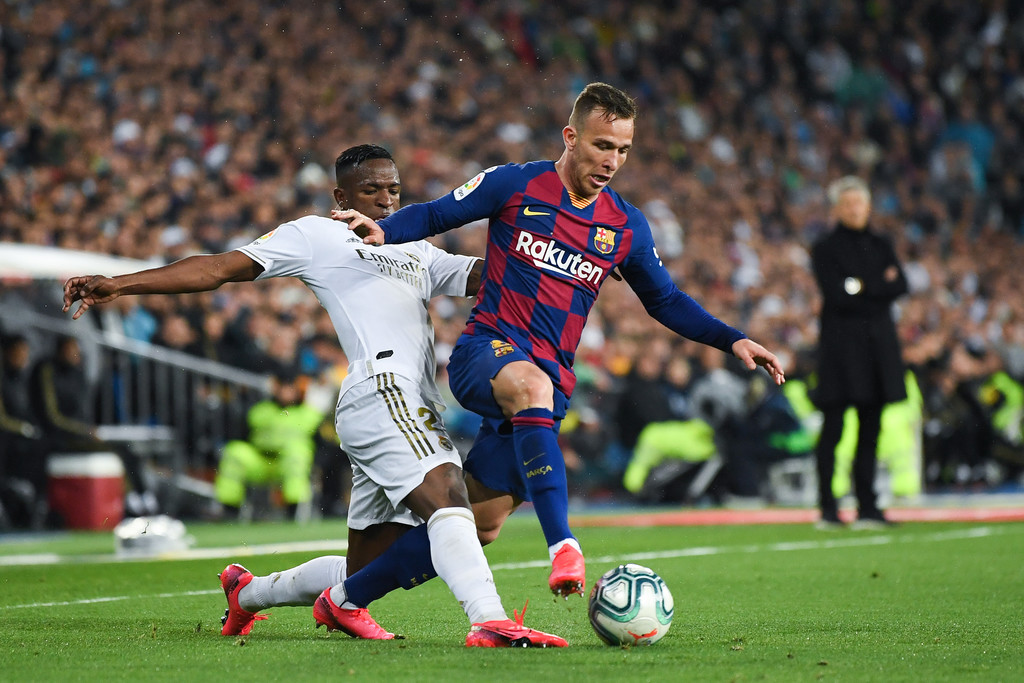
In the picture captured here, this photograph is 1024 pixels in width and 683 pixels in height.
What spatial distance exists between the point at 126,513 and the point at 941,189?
49.5ft

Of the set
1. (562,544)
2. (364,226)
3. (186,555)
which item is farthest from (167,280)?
(186,555)

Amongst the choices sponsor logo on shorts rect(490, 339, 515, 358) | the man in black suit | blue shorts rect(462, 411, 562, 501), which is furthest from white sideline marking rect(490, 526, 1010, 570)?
sponsor logo on shorts rect(490, 339, 515, 358)

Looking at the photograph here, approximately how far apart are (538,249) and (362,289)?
63cm

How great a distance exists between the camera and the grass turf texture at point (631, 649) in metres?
3.95

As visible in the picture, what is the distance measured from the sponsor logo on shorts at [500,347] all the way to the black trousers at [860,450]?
5.62 metres

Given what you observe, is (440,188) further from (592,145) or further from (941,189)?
(592,145)

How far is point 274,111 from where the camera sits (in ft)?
56.6

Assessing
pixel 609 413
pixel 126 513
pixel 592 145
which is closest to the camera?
pixel 592 145

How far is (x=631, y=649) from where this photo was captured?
172 inches

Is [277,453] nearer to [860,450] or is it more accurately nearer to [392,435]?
[860,450]

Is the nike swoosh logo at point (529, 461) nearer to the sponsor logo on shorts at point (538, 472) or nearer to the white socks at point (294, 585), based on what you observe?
the sponsor logo on shorts at point (538, 472)

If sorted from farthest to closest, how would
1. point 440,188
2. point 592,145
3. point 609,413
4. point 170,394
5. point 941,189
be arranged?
point 941,189 → point 440,188 → point 609,413 → point 170,394 → point 592,145

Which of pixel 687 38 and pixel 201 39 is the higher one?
pixel 687 38

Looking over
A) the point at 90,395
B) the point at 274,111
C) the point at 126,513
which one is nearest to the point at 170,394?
the point at 90,395
